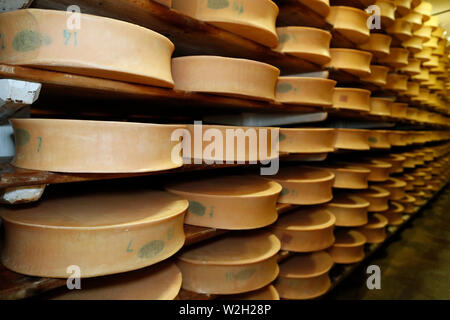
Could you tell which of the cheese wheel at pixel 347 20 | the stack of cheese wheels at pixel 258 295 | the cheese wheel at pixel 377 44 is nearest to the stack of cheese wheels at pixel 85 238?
the stack of cheese wheels at pixel 258 295

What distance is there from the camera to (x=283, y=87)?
168 centimetres

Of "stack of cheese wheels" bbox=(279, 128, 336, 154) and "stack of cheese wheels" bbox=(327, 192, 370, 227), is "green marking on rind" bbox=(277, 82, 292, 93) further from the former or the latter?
"stack of cheese wheels" bbox=(327, 192, 370, 227)

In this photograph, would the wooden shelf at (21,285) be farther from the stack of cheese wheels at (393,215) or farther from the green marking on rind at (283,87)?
the stack of cheese wheels at (393,215)

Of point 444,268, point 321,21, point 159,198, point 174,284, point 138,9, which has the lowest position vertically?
point 444,268

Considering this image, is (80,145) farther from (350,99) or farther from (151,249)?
(350,99)

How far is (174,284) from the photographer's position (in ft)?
3.80

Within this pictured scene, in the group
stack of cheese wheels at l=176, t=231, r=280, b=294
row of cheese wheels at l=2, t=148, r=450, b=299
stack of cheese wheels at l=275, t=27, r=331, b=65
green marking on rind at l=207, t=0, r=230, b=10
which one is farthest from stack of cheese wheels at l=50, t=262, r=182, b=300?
stack of cheese wheels at l=275, t=27, r=331, b=65

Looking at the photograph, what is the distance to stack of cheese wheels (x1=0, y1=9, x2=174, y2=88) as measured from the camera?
763mm

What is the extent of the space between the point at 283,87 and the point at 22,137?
1.26 metres

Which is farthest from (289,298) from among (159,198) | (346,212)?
(159,198)

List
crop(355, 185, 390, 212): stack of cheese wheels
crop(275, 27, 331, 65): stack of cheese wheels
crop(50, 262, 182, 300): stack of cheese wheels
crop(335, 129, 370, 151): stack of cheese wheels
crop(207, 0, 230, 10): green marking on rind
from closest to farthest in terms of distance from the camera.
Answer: crop(50, 262, 182, 300): stack of cheese wheels < crop(207, 0, 230, 10): green marking on rind < crop(275, 27, 331, 65): stack of cheese wheels < crop(335, 129, 370, 151): stack of cheese wheels < crop(355, 185, 390, 212): stack of cheese wheels

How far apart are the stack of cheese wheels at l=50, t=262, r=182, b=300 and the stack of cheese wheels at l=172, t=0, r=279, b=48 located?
102cm
